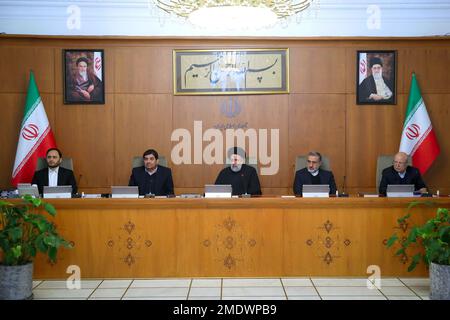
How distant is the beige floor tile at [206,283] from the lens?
3.86 meters

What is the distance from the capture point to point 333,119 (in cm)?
602

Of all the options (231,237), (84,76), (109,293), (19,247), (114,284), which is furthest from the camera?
(84,76)

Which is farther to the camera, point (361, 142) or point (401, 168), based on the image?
point (361, 142)

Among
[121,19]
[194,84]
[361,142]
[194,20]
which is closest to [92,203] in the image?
[194,20]

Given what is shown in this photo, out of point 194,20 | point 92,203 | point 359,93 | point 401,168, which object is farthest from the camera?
point 359,93

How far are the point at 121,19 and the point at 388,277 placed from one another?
4.51m

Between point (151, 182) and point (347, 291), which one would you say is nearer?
point (347, 291)

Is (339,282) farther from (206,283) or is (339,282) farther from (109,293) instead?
(109,293)

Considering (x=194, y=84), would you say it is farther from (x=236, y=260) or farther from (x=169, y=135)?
(x=236, y=260)

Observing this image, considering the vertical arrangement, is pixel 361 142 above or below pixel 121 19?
below

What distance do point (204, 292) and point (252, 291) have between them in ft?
1.26

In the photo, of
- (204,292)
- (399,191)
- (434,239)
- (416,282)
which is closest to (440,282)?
(434,239)

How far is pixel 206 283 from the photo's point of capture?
3908mm

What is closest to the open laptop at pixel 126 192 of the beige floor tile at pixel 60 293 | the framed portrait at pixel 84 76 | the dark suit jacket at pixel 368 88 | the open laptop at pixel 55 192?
the open laptop at pixel 55 192
